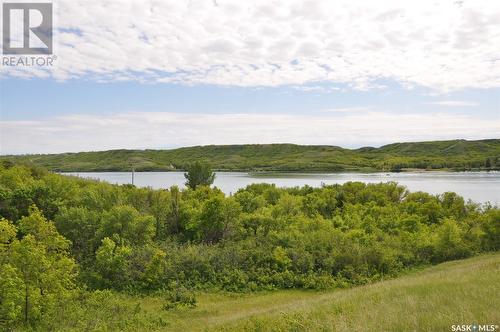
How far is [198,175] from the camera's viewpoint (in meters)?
58.7

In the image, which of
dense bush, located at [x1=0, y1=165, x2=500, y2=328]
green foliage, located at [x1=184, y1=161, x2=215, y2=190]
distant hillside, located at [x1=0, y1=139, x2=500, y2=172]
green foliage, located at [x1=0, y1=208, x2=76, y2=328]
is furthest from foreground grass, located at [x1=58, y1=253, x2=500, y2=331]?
distant hillside, located at [x1=0, y1=139, x2=500, y2=172]

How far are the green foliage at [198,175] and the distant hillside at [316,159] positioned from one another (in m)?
77.1

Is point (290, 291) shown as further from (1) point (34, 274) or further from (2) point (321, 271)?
(1) point (34, 274)

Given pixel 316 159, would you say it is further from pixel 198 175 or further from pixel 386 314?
pixel 386 314

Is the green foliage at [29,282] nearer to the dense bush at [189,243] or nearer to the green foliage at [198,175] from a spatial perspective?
the dense bush at [189,243]

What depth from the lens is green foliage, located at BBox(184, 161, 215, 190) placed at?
193ft

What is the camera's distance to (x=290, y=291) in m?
26.4

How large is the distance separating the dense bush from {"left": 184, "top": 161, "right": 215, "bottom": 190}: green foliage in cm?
1397

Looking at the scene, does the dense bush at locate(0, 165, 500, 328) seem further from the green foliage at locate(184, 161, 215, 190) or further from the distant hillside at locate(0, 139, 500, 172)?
the distant hillside at locate(0, 139, 500, 172)

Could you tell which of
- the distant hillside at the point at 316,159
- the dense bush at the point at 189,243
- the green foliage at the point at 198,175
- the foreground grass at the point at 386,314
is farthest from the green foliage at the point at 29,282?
the distant hillside at the point at 316,159

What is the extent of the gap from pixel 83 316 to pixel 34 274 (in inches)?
113

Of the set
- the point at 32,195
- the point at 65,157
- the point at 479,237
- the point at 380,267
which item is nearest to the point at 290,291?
the point at 380,267

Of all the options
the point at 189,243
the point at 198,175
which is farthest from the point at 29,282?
the point at 198,175

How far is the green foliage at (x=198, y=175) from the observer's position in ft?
193
